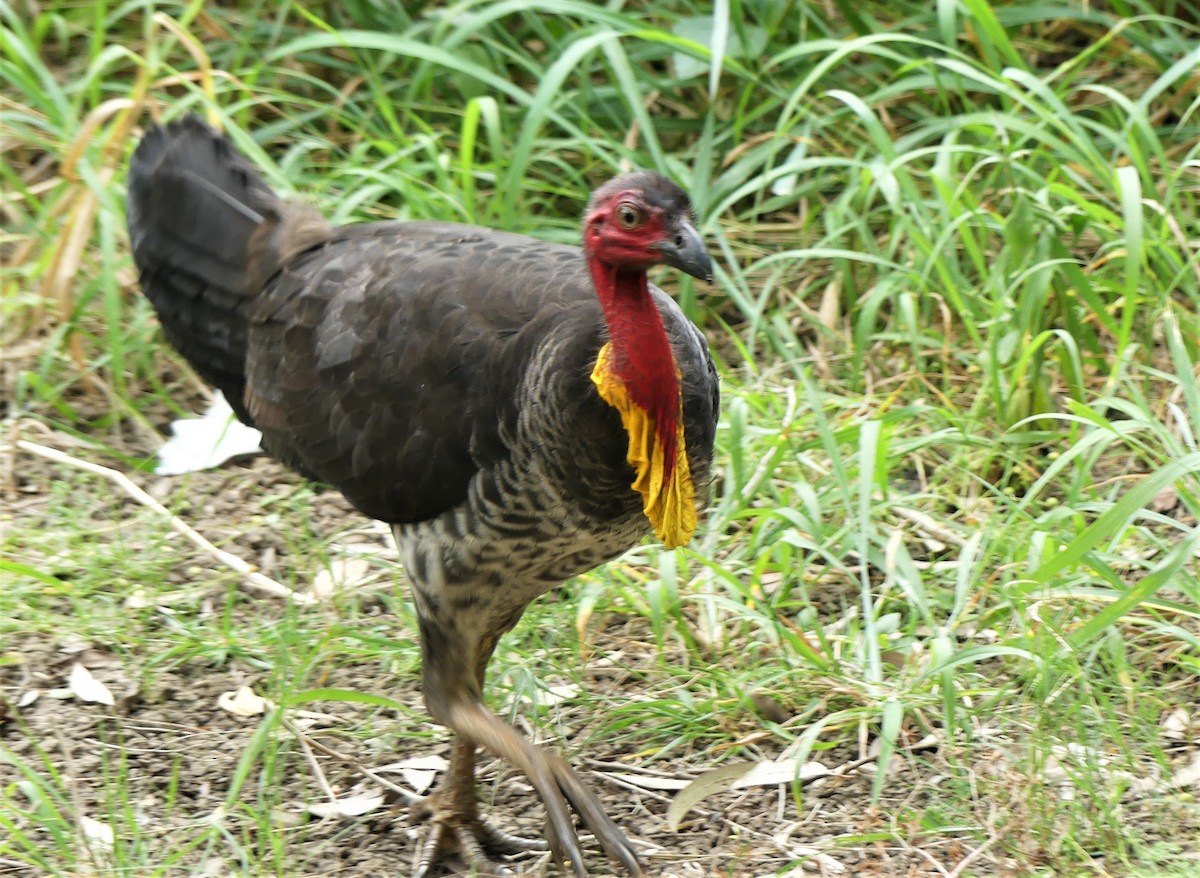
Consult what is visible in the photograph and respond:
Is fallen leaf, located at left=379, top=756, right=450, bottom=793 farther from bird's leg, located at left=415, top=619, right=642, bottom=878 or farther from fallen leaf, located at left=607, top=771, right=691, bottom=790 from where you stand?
fallen leaf, located at left=607, top=771, right=691, bottom=790

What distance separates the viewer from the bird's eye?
10.5 ft

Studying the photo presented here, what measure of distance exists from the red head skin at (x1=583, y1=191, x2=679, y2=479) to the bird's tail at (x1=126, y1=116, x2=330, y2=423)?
1.10 meters

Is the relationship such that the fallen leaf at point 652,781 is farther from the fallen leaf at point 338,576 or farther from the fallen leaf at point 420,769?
the fallen leaf at point 338,576

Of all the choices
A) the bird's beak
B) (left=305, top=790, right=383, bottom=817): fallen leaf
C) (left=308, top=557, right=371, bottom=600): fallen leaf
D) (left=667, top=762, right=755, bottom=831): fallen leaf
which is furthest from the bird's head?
(left=308, top=557, right=371, bottom=600): fallen leaf

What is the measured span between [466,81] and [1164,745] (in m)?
3.57

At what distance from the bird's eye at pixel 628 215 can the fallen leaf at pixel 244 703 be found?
1742mm

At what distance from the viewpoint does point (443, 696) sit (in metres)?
3.71

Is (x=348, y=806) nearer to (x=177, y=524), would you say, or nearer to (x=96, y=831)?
(x=96, y=831)

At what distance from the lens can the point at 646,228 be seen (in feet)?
10.6

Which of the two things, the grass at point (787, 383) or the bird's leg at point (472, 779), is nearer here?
the bird's leg at point (472, 779)

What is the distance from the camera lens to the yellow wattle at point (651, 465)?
3230 mm

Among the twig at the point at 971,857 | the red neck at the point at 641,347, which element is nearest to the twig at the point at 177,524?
the red neck at the point at 641,347

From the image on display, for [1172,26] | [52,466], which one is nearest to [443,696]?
[52,466]

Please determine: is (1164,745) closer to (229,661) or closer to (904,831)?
(904,831)
